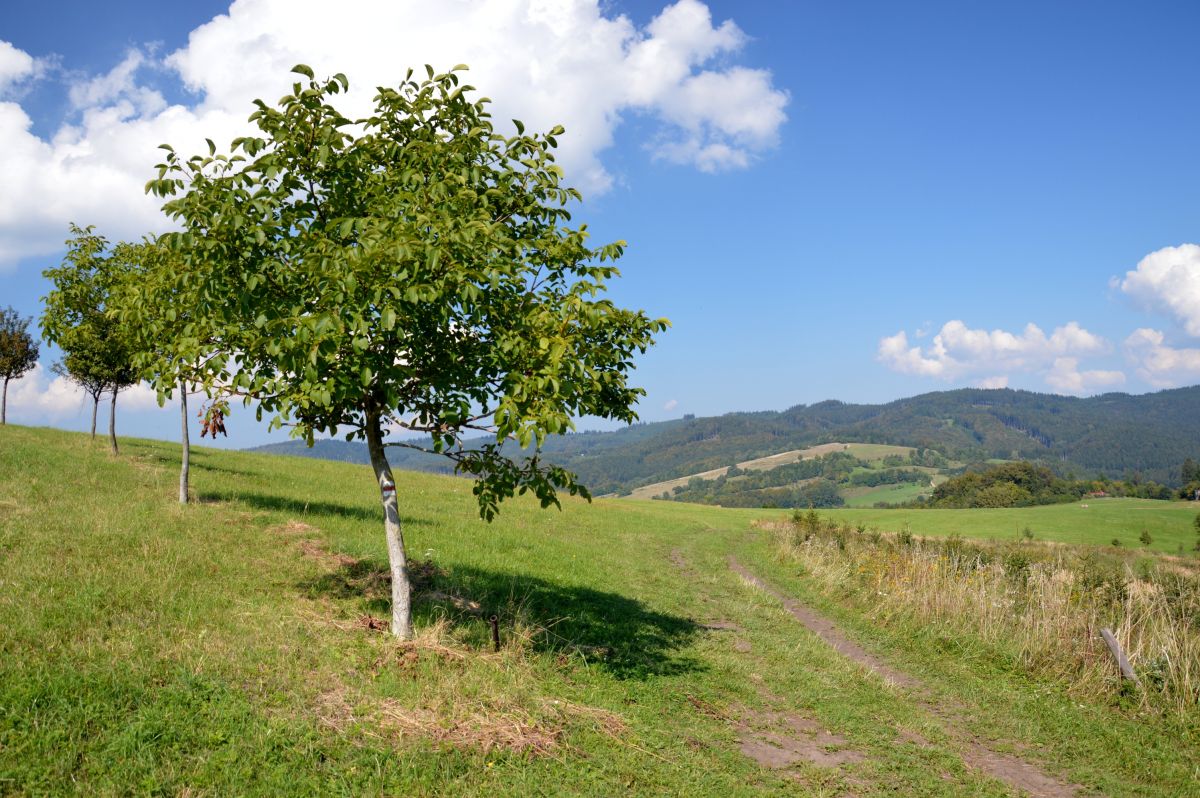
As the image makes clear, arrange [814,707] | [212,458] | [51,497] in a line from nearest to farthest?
[814,707] → [51,497] → [212,458]

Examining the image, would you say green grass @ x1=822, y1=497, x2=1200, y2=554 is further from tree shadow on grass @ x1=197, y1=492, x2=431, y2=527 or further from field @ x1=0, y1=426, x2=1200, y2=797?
field @ x1=0, y1=426, x2=1200, y2=797

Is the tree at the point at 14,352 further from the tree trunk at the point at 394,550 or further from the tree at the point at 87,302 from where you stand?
the tree trunk at the point at 394,550

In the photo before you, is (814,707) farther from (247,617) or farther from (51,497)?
(51,497)

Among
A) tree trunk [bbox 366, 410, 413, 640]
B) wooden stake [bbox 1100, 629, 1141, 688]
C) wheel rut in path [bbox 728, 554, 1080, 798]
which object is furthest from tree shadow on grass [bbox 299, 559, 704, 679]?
wooden stake [bbox 1100, 629, 1141, 688]

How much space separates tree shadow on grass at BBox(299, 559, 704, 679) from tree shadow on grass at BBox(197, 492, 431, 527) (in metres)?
6.59

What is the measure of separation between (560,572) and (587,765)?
1240cm

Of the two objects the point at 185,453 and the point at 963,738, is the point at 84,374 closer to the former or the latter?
the point at 185,453

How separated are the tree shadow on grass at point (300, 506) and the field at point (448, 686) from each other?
48.5 inches

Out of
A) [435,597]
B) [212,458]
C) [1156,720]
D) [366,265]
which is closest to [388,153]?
[366,265]

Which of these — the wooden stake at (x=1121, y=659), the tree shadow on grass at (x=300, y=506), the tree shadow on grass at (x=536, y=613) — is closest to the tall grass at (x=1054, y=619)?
the wooden stake at (x=1121, y=659)

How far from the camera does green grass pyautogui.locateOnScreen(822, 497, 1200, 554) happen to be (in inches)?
2494

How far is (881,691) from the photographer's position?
1339 cm

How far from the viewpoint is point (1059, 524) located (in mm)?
71938

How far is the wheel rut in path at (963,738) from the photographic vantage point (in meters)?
9.79
